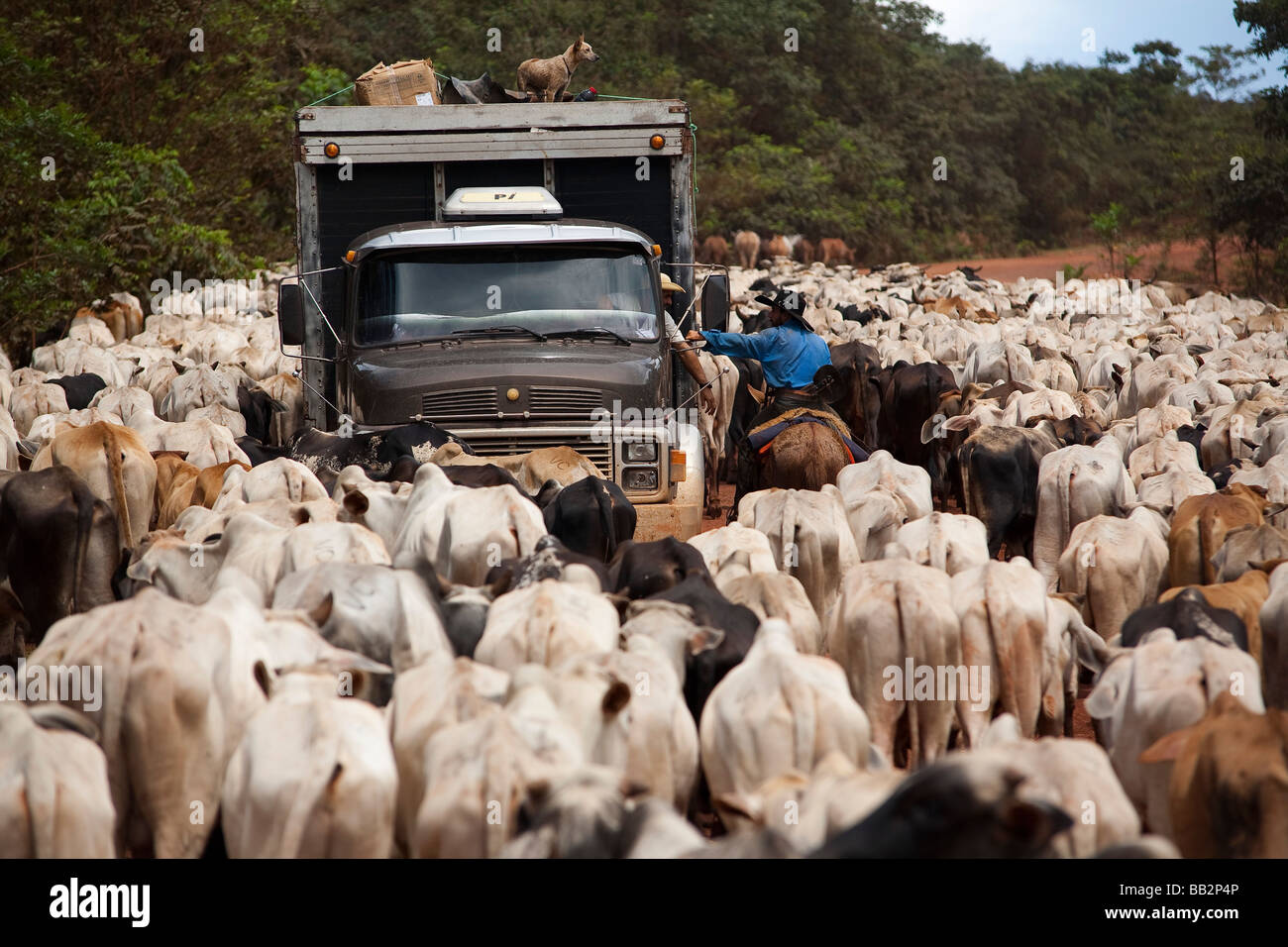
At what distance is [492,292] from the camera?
9109 millimetres

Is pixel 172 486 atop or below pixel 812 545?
atop

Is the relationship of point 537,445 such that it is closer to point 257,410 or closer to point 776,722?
point 776,722

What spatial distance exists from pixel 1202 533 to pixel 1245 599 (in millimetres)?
1301

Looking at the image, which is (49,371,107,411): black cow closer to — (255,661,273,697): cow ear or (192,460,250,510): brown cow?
(192,460,250,510): brown cow

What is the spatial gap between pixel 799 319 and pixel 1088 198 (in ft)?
151

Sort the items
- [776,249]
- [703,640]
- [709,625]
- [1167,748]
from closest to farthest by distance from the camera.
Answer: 1. [1167,748]
2. [703,640]
3. [709,625]
4. [776,249]

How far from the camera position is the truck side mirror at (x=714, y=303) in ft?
30.5

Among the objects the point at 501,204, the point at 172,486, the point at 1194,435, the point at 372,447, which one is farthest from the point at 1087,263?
the point at 172,486

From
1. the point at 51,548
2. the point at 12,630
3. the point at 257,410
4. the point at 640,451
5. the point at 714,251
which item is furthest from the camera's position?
the point at 714,251

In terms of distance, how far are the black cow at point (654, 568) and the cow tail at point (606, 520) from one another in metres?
0.66

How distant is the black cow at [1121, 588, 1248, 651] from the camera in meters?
5.70

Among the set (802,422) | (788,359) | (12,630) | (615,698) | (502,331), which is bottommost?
(12,630)

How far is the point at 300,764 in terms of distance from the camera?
14.1ft
